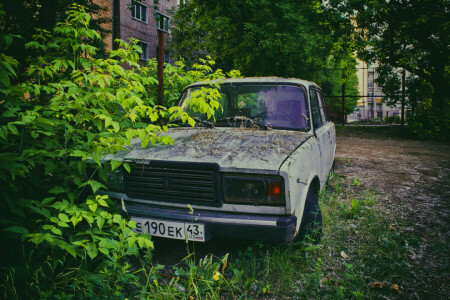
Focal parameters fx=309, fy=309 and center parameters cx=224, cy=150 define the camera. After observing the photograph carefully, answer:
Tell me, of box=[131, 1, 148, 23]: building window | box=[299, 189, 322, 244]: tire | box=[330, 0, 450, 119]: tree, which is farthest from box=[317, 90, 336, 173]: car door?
box=[131, 1, 148, 23]: building window

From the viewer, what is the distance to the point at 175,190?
8.34ft

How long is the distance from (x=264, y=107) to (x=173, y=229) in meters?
1.80

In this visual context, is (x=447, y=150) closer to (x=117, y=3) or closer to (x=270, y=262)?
(x=270, y=262)

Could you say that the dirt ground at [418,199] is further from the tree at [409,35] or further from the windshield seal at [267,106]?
the tree at [409,35]

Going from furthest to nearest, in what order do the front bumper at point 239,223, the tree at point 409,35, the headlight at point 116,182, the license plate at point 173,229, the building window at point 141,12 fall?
the building window at point 141,12 → the tree at point 409,35 → the headlight at point 116,182 → the license plate at point 173,229 → the front bumper at point 239,223

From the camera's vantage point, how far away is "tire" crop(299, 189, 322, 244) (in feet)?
9.08

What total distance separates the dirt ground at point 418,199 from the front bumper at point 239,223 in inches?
40.8

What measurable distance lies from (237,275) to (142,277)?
0.79 m

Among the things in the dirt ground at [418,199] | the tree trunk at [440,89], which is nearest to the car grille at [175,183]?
the dirt ground at [418,199]

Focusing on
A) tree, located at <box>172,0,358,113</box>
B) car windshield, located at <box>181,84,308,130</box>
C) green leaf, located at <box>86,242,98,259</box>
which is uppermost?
tree, located at <box>172,0,358,113</box>

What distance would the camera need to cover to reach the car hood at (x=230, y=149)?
2.40 metres

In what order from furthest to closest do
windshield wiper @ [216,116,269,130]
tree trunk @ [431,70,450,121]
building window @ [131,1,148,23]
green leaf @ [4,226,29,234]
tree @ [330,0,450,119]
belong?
1. building window @ [131,1,148,23]
2. tree trunk @ [431,70,450,121]
3. tree @ [330,0,450,119]
4. windshield wiper @ [216,116,269,130]
5. green leaf @ [4,226,29,234]

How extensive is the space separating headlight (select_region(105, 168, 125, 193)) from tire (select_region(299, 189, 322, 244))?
1.64 m

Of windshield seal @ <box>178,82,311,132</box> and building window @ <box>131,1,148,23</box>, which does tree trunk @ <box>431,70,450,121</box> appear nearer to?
windshield seal @ <box>178,82,311,132</box>
